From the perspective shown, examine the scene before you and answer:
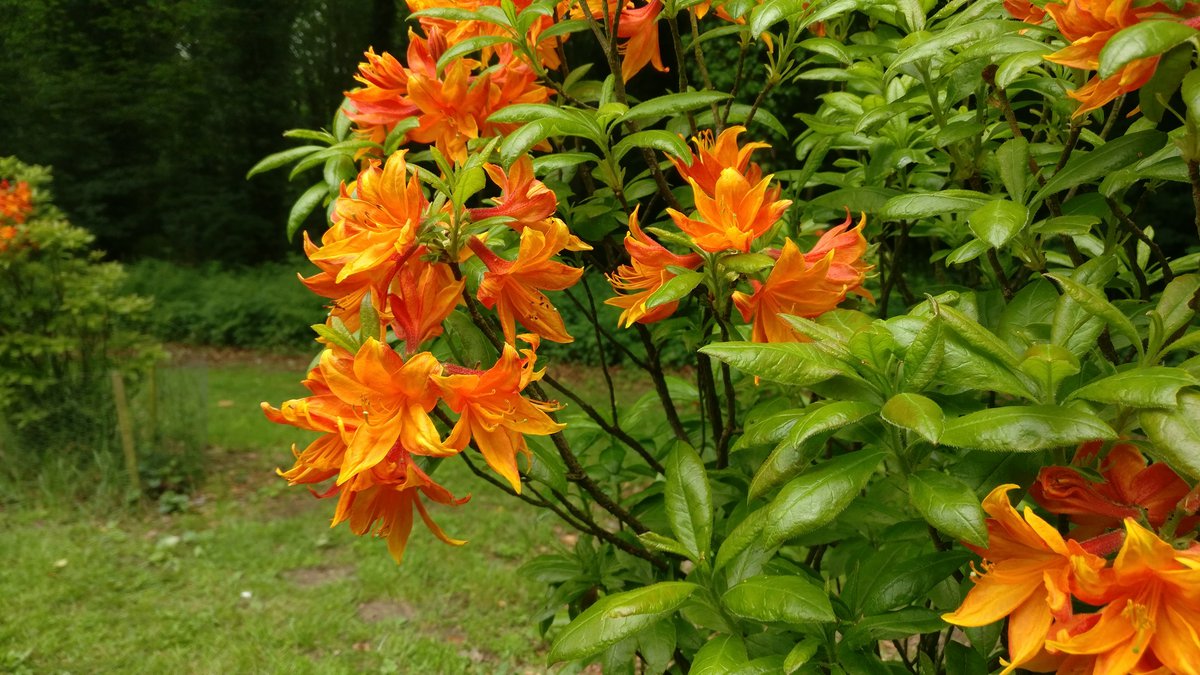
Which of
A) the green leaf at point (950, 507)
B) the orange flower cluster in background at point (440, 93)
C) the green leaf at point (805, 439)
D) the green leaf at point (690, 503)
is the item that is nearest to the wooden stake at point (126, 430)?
the orange flower cluster in background at point (440, 93)

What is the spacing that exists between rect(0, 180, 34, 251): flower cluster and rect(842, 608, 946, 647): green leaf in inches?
198

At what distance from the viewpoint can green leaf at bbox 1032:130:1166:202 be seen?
0.93 meters

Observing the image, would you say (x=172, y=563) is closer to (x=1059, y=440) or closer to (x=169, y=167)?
(x=1059, y=440)

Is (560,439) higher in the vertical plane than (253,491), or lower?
higher

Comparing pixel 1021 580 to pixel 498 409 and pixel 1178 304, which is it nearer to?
pixel 1178 304

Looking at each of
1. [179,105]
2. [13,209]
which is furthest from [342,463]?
[179,105]

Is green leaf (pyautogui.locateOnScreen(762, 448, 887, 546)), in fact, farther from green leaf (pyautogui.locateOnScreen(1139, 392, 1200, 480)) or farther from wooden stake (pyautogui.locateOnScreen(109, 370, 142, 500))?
wooden stake (pyautogui.locateOnScreen(109, 370, 142, 500))

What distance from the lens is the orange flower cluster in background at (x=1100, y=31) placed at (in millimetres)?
712

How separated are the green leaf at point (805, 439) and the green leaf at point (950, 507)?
0.08 meters

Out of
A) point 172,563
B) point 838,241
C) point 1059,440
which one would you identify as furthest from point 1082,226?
point 172,563

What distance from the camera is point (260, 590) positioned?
3.71 metres

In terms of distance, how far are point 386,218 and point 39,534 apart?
4198mm

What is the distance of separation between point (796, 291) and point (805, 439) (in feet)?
0.85

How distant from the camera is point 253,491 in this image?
16.5ft
